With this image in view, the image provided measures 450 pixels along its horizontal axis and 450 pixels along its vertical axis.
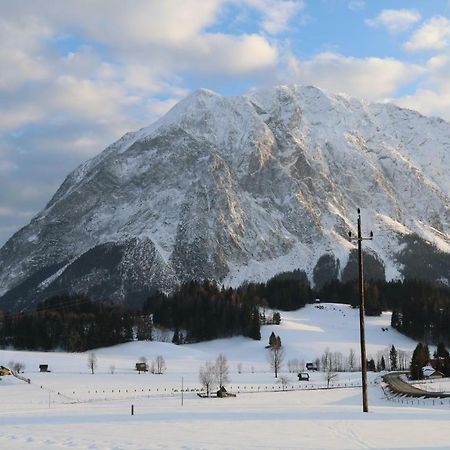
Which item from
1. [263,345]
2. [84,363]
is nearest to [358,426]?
[84,363]

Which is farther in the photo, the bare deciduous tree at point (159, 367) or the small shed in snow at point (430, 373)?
the bare deciduous tree at point (159, 367)

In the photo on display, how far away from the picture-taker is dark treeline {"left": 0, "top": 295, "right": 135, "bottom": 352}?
602 ft

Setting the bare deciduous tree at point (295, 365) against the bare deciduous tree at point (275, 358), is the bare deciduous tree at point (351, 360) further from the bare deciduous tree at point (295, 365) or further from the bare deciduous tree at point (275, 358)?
the bare deciduous tree at point (275, 358)

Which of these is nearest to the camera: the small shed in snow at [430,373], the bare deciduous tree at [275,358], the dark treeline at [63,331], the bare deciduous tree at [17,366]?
the small shed in snow at [430,373]

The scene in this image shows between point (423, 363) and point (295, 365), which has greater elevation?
point (423, 363)

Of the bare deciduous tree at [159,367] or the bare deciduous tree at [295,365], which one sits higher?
the bare deciduous tree at [159,367]

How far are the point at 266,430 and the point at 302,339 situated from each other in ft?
525

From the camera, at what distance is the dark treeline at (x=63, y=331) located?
183625mm

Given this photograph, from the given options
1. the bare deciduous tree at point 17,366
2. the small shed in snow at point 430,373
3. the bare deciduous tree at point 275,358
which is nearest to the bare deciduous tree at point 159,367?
the bare deciduous tree at point 275,358

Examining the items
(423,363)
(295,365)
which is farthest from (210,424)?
(295,365)

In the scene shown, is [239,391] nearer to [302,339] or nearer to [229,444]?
[229,444]

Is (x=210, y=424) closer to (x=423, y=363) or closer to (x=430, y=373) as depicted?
(x=430, y=373)

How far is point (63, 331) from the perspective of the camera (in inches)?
7254

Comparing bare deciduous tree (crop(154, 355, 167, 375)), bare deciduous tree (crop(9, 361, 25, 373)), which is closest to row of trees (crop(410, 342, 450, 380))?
bare deciduous tree (crop(154, 355, 167, 375))
